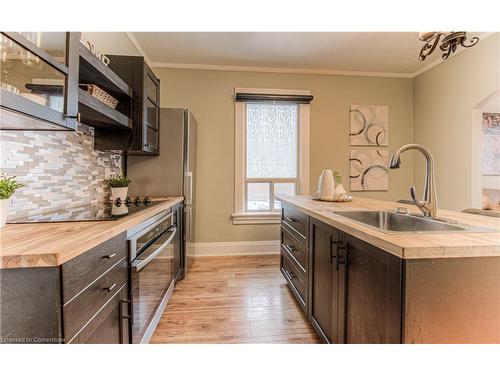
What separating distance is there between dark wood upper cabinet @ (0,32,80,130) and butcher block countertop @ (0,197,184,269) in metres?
0.44

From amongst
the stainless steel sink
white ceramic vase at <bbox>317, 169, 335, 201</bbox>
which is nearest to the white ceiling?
white ceramic vase at <bbox>317, 169, 335, 201</bbox>

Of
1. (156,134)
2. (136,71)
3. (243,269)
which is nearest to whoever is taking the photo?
(136,71)

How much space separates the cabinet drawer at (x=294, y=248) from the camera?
171 centimetres

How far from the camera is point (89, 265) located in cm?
84

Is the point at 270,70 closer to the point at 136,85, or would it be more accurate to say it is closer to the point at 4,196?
the point at 136,85

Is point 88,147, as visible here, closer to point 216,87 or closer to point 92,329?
point 92,329

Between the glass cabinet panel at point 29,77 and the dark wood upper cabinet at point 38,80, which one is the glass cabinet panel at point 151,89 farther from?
the glass cabinet panel at point 29,77

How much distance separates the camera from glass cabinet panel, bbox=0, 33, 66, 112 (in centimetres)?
82

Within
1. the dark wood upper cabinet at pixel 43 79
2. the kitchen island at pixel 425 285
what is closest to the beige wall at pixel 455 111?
the kitchen island at pixel 425 285

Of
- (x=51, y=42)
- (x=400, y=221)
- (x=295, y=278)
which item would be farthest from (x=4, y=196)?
(x=400, y=221)
